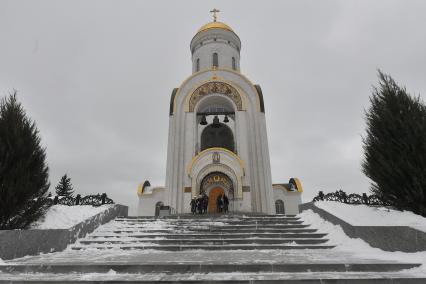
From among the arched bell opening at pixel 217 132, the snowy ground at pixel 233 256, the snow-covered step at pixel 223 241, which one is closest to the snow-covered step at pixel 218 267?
the snowy ground at pixel 233 256

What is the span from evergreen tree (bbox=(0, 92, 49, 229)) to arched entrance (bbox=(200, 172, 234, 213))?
11.5 metres

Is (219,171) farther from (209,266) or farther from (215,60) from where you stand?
(209,266)

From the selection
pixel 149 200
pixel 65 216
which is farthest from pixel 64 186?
pixel 65 216

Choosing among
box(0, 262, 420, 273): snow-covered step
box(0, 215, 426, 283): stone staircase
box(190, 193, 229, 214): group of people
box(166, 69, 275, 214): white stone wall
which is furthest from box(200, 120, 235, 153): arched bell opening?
box(0, 262, 420, 273): snow-covered step

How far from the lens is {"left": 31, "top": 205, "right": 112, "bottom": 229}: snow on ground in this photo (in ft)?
23.6

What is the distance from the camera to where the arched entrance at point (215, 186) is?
18.0 meters

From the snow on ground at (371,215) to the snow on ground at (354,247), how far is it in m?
0.41

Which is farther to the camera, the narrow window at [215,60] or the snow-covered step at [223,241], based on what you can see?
the narrow window at [215,60]

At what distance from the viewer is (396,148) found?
7023 mm

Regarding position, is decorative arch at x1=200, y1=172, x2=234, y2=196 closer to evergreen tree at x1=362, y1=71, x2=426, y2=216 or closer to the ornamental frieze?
the ornamental frieze

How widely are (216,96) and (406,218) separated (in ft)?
50.4

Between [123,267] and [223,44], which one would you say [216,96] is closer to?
[223,44]

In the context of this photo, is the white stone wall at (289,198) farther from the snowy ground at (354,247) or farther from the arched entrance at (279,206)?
the snowy ground at (354,247)

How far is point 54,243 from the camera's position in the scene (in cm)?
659
